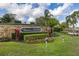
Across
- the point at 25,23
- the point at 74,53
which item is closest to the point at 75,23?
the point at 74,53

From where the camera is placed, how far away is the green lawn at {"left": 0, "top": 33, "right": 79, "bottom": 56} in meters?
2.72

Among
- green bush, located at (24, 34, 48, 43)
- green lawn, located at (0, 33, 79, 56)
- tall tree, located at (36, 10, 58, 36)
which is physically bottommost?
green lawn, located at (0, 33, 79, 56)

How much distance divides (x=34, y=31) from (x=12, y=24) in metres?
0.26

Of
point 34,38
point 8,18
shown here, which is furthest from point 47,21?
point 8,18

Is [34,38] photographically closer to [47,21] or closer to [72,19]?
→ [47,21]

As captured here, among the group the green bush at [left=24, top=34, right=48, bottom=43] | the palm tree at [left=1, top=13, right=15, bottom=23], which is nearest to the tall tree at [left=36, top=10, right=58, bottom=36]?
the green bush at [left=24, top=34, right=48, bottom=43]

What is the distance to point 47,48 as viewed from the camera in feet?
8.99

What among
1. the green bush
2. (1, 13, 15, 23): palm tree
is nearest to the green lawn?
the green bush

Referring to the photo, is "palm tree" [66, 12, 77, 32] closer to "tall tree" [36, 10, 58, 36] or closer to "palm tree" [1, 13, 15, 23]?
"tall tree" [36, 10, 58, 36]

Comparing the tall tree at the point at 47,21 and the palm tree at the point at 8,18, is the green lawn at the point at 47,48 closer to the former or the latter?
the tall tree at the point at 47,21

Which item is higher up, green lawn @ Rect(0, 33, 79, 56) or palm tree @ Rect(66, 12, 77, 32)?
palm tree @ Rect(66, 12, 77, 32)

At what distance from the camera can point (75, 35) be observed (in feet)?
9.04

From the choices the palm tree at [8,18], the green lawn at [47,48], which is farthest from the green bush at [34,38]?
the palm tree at [8,18]

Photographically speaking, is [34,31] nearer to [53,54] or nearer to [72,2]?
[53,54]
